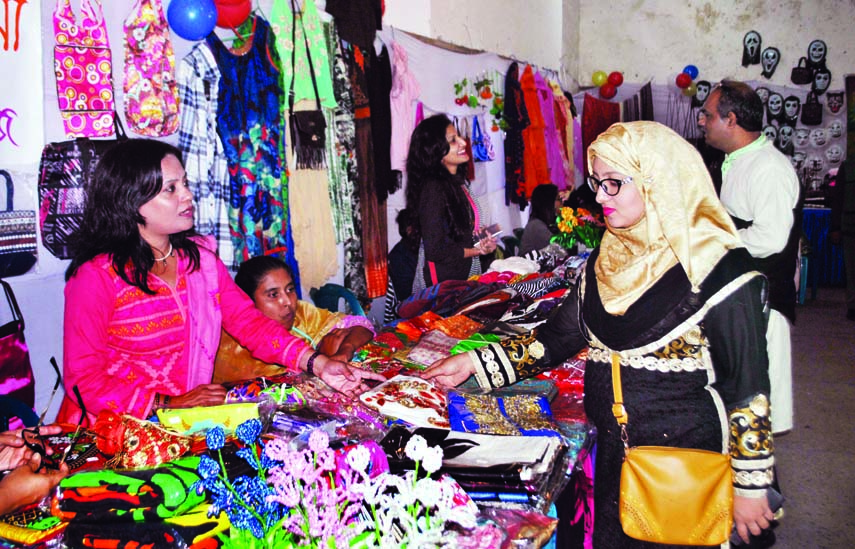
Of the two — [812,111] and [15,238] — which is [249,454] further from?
[812,111]

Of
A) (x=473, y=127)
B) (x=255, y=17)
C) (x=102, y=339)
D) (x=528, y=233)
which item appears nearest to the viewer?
(x=102, y=339)

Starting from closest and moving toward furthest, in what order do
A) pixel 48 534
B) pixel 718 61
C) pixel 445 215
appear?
pixel 48 534 < pixel 445 215 < pixel 718 61

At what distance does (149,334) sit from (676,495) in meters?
1.67

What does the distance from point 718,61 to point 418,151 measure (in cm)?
793

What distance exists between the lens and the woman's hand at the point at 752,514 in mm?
1597

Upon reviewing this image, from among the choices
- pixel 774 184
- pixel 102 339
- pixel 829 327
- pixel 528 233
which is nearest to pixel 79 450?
pixel 102 339

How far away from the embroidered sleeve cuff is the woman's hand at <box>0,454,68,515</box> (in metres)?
1.56

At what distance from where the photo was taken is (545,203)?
5953mm

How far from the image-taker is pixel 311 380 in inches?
84.8

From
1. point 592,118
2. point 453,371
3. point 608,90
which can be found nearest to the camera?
point 453,371

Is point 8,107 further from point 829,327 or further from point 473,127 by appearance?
point 829,327

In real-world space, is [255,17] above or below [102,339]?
above

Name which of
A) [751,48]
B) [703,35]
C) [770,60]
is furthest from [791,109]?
[703,35]

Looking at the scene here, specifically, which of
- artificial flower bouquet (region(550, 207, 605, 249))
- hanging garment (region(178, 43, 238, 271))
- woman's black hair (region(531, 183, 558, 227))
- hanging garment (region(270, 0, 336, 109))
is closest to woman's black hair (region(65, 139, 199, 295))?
hanging garment (region(178, 43, 238, 271))
